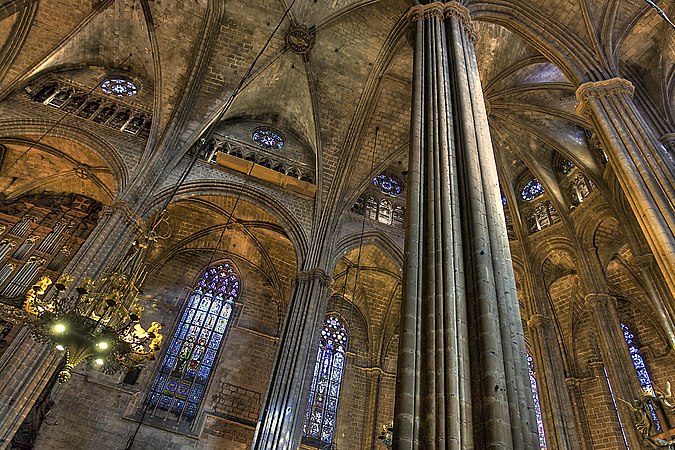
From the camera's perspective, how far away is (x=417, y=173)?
19.7 feet

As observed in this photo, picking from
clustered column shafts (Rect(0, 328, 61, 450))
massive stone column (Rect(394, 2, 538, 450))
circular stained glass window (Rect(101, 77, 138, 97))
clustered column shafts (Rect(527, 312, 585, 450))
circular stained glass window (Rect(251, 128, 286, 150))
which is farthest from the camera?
circular stained glass window (Rect(251, 128, 286, 150))

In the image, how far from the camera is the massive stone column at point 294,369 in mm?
9403

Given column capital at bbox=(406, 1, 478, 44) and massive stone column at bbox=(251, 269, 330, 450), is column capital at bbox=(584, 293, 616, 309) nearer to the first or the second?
massive stone column at bbox=(251, 269, 330, 450)

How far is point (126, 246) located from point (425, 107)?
7.68 meters

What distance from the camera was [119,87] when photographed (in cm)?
1435

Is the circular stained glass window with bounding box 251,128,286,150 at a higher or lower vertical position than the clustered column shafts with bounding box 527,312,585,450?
higher

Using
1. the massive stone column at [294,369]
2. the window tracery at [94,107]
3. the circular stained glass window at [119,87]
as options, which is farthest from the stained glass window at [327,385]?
the circular stained glass window at [119,87]

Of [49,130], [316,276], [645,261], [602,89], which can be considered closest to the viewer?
[602,89]

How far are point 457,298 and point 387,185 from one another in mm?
12100

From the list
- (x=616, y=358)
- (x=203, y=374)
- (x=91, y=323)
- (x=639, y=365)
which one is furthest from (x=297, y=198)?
(x=639, y=365)

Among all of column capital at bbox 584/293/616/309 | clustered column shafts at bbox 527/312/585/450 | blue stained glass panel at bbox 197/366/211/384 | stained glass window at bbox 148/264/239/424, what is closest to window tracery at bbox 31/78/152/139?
stained glass window at bbox 148/264/239/424

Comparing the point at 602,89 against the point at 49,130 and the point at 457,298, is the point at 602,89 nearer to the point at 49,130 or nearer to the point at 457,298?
the point at 457,298

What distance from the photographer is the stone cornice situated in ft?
30.7

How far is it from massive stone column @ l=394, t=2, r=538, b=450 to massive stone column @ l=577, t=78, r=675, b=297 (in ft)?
9.84
